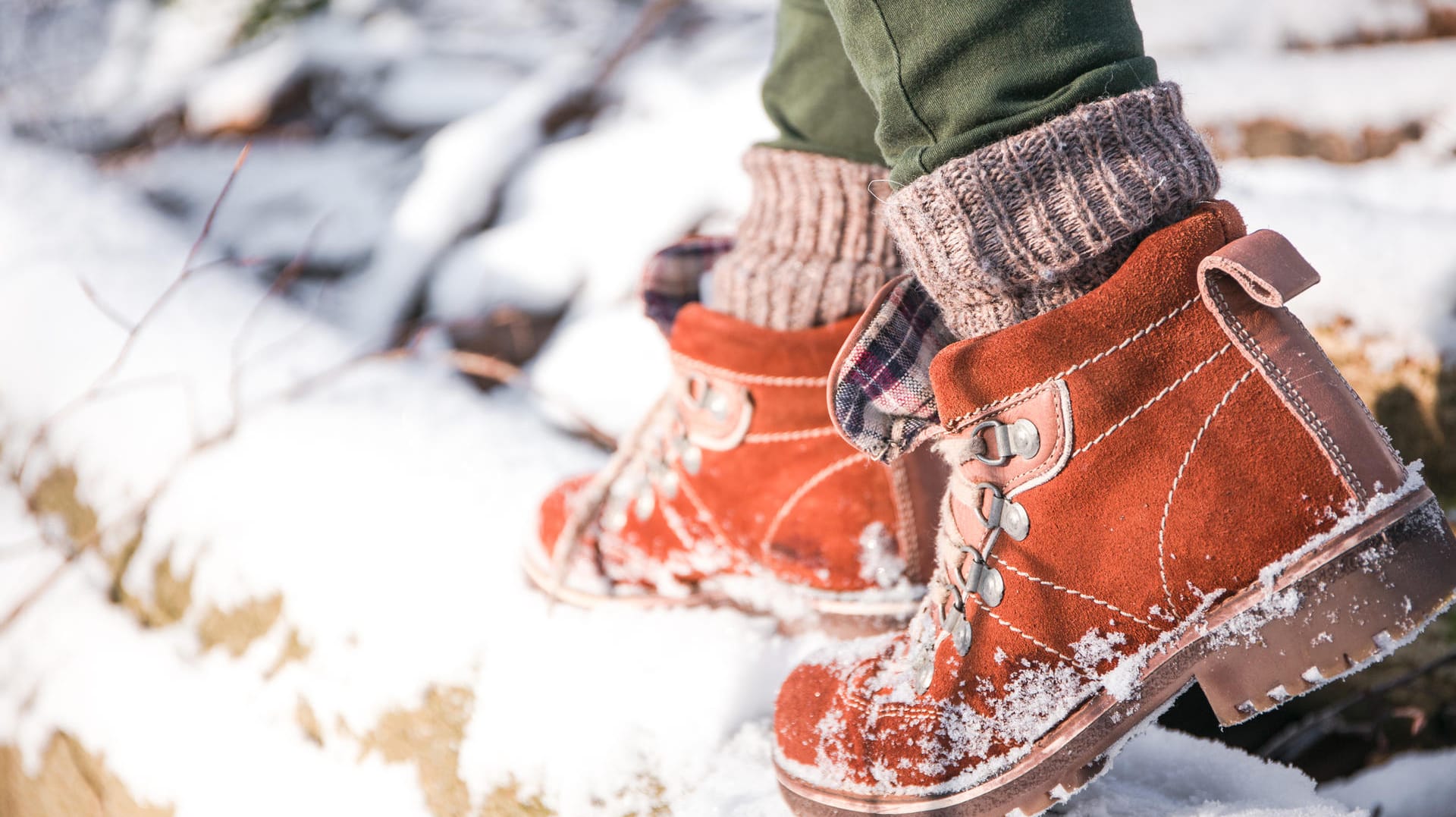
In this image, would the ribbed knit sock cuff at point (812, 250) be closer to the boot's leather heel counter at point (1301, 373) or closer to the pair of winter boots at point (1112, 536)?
the pair of winter boots at point (1112, 536)

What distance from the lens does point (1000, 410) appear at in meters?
0.73

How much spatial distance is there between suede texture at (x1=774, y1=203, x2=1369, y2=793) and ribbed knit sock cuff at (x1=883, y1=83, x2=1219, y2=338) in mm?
31

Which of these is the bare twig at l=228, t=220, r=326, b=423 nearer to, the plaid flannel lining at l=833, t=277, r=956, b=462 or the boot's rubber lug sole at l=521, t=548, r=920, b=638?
the boot's rubber lug sole at l=521, t=548, r=920, b=638

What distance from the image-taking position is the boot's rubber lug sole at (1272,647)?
2.15ft

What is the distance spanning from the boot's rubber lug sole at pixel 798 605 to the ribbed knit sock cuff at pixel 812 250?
321 millimetres

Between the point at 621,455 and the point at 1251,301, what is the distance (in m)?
0.74

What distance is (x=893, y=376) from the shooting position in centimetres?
78

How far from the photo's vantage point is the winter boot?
3.20 ft

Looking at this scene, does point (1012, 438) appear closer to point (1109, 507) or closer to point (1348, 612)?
point (1109, 507)

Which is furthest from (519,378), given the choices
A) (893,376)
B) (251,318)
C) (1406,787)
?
(1406,787)

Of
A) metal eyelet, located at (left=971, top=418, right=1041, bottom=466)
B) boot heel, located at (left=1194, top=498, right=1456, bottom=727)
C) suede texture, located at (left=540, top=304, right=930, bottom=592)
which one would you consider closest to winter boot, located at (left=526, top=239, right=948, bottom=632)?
suede texture, located at (left=540, top=304, right=930, bottom=592)

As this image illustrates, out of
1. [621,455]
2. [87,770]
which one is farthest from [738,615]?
[87,770]

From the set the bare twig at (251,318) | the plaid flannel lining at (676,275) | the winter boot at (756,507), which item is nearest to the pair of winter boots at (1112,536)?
the winter boot at (756,507)

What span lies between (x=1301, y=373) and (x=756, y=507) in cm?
56
